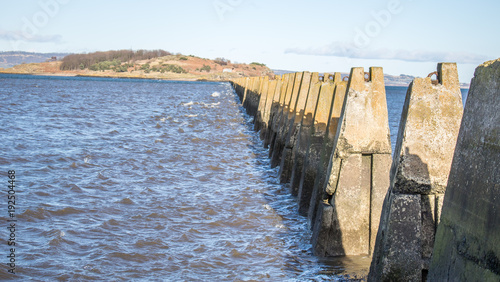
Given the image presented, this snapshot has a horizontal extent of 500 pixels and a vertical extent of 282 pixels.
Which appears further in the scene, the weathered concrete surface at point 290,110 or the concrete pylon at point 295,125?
the weathered concrete surface at point 290,110

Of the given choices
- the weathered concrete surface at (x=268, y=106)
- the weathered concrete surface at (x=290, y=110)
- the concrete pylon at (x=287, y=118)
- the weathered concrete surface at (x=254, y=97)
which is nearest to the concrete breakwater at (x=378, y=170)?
the weathered concrete surface at (x=290, y=110)

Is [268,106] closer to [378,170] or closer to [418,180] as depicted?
[378,170]

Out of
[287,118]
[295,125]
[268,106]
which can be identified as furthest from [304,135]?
[268,106]

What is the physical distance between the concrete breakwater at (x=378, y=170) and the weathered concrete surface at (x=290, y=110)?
0.64 metres

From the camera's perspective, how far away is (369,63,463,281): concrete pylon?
4.86 metres

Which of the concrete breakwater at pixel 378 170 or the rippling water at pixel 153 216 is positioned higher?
the concrete breakwater at pixel 378 170

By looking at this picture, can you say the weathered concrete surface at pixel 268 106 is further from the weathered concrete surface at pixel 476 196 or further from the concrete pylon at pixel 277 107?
the weathered concrete surface at pixel 476 196

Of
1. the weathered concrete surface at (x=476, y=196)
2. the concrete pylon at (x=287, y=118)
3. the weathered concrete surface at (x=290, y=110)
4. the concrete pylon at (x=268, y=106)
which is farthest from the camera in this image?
the concrete pylon at (x=268, y=106)

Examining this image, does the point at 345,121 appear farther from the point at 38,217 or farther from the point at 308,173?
the point at 38,217

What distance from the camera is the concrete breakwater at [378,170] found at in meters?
4.88

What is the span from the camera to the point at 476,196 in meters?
3.37

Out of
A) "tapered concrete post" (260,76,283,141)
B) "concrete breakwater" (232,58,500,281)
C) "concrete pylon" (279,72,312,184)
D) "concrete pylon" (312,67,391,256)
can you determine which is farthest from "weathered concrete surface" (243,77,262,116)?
"concrete pylon" (312,67,391,256)

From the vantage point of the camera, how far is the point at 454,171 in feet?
12.1

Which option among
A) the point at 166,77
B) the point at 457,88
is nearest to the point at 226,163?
the point at 457,88
